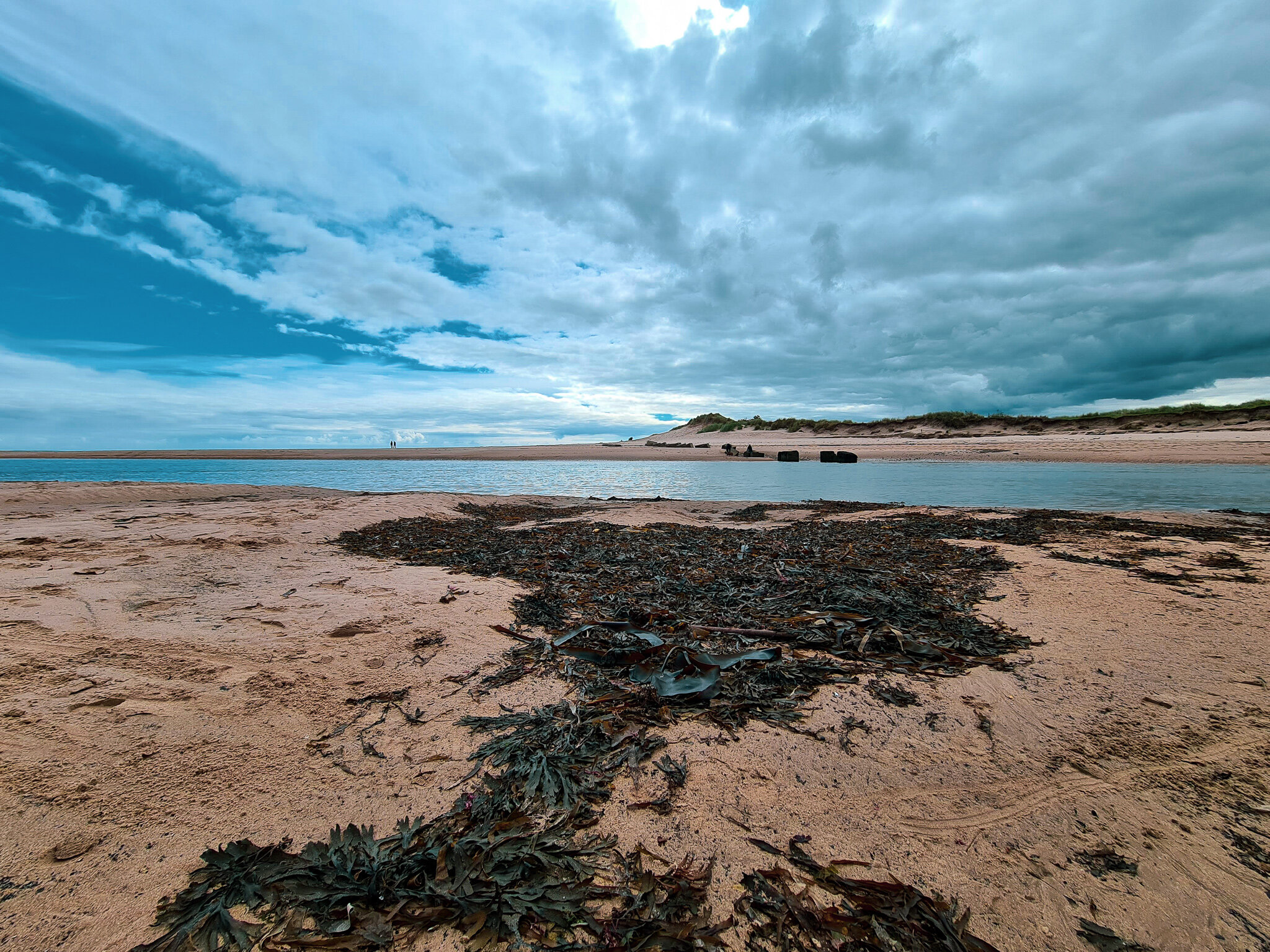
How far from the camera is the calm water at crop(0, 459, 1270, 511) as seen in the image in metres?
11.5

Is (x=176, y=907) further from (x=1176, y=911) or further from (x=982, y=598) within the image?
(x=982, y=598)

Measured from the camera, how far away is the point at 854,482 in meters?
17.3

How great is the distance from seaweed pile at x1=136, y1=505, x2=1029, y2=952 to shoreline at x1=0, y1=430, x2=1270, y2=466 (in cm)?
2375

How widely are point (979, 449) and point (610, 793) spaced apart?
33.1 m

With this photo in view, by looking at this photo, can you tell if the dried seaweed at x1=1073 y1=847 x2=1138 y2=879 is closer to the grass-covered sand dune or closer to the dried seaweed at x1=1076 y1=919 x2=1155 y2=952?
the dried seaweed at x1=1076 y1=919 x2=1155 y2=952

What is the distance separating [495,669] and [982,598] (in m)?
4.31

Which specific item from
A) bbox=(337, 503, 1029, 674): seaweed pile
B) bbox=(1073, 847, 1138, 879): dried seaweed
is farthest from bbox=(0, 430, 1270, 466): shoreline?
bbox=(1073, 847, 1138, 879): dried seaweed

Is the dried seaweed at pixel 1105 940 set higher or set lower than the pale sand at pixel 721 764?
lower

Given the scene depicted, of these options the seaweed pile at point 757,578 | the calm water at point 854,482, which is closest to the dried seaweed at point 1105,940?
the seaweed pile at point 757,578

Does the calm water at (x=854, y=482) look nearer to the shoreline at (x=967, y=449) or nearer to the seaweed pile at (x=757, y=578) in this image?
the shoreline at (x=967, y=449)

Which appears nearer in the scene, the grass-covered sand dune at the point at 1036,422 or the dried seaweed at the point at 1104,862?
the dried seaweed at the point at 1104,862

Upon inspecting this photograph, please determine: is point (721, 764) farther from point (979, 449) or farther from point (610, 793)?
point (979, 449)

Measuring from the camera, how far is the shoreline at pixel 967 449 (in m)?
20.8

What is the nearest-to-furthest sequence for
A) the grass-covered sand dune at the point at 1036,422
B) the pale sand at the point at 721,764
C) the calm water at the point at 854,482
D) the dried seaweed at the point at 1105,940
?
the dried seaweed at the point at 1105,940 → the pale sand at the point at 721,764 → the calm water at the point at 854,482 → the grass-covered sand dune at the point at 1036,422
